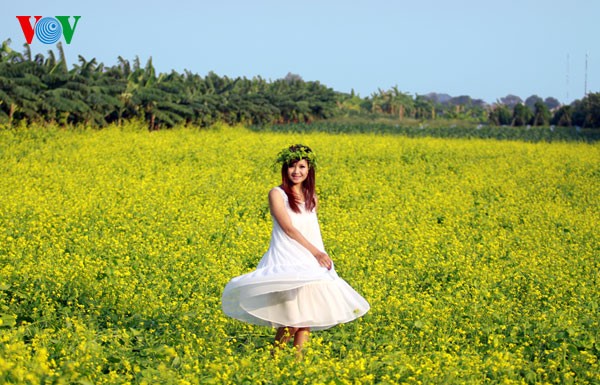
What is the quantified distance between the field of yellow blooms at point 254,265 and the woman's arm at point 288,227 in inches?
24.3

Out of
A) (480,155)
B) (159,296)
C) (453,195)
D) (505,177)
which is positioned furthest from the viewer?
(480,155)

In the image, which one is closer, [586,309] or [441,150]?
[586,309]

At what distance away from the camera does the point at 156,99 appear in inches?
1303

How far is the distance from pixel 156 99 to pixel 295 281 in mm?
27814

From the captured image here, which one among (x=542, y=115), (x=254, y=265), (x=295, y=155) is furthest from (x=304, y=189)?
(x=542, y=115)

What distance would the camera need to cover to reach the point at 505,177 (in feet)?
69.2

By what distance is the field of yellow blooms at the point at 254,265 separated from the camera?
604cm

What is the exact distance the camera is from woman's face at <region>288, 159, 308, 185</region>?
6449 mm

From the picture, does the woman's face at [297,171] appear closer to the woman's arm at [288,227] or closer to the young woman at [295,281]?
the young woman at [295,281]

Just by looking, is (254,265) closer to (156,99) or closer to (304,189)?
(304,189)

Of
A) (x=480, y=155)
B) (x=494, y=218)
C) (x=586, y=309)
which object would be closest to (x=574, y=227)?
(x=494, y=218)

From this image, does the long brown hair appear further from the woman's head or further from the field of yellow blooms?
the field of yellow blooms

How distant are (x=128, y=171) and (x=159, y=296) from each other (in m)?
10.7

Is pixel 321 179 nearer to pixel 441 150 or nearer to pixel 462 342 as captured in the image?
pixel 441 150
